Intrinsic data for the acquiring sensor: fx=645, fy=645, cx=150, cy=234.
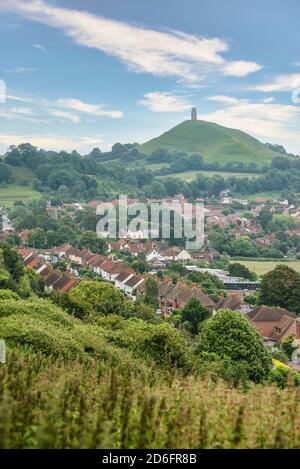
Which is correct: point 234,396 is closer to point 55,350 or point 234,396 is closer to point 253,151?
point 55,350

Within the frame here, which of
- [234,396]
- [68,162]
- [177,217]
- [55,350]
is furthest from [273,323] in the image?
[68,162]

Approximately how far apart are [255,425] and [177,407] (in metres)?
0.78

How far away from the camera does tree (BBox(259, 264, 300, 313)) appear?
34500 mm

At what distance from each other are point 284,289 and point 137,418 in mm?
29653

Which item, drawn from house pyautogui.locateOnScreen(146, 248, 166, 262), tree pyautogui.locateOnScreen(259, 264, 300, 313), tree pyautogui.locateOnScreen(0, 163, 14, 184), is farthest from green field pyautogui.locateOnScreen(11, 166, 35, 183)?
tree pyautogui.locateOnScreen(259, 264, 300, 313)

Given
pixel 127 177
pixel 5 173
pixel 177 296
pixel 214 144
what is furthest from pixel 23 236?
pixel 214 144

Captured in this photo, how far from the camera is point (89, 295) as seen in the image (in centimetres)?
2483

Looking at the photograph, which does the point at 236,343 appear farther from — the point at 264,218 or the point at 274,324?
the point at 264,218

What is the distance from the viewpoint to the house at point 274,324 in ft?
91.6

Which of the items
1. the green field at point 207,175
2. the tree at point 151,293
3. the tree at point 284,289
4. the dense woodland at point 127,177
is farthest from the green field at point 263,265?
the green field at point 207,175

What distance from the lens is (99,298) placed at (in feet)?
80.5

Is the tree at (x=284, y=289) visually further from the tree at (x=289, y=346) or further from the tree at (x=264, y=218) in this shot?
the tree at (x=264, y=218)

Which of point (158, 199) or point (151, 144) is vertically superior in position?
point (151, 144)
